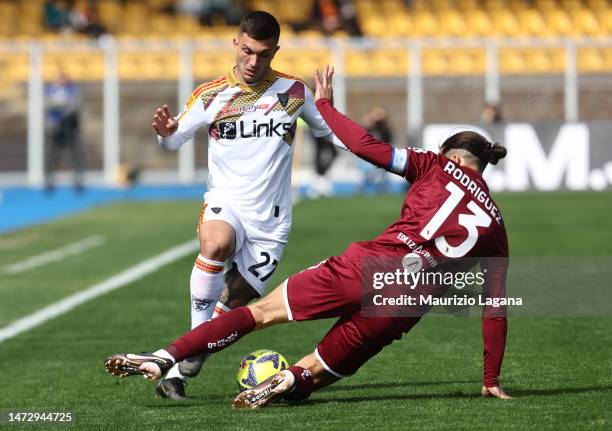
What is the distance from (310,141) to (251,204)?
19.8 metres

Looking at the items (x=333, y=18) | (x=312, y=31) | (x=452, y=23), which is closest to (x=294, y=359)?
(x=333, y=18)

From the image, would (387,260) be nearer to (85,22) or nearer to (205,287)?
(205,287)

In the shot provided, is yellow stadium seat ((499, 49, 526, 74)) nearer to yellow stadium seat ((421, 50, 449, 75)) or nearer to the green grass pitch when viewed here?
yellow stadium seat ((421, 50, 449, 75))

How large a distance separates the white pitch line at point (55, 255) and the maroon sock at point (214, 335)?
8.55 m

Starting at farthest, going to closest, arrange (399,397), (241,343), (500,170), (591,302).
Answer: (500,170)
(591,302)
(241,343)
(399,397)

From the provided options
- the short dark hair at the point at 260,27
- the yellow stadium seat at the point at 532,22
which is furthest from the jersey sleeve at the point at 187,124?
the yellow stadium seat at the point at 532,22

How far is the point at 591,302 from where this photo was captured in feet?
37.2

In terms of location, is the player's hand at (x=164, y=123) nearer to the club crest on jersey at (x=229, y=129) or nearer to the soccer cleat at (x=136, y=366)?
the club crest on jersey at (x=229, y=129)

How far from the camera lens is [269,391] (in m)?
6.86

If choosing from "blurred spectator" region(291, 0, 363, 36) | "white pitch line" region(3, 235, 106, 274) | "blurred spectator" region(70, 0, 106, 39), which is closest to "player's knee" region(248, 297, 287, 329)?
"white pitch line" region(3, 235, 106, 274)

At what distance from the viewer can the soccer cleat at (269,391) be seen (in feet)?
22.5

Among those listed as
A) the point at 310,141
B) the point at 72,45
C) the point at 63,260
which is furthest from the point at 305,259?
the point at 72,45

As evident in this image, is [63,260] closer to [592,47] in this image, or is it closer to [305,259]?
[305,259]

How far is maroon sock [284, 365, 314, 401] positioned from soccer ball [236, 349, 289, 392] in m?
0.34
